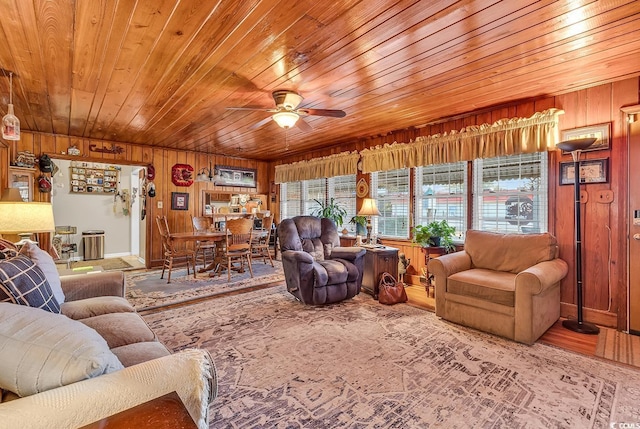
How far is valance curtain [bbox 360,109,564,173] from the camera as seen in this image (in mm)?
3338

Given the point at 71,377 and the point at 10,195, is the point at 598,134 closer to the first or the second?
the point at 71,377

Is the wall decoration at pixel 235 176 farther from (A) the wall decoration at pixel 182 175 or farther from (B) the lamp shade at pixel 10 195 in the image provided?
(B) the lamp shade at pixel 10 195

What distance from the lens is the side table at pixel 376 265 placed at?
158 inches

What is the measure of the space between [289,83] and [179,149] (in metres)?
4.13

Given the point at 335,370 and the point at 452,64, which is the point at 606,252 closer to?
the point at 452,64

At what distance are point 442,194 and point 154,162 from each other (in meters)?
5.28

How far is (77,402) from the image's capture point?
81 centimetres

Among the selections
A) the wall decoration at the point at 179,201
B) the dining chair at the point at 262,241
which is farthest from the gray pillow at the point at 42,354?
the wall decoration at the point at 179,201

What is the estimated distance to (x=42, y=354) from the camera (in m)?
0.87

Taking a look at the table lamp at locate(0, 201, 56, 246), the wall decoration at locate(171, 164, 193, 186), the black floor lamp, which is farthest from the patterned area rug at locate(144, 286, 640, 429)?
the wall decoration at locate(171, 164, 193, 186)

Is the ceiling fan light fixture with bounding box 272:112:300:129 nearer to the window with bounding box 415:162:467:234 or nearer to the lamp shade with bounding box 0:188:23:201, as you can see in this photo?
the window with bounding box 415:162:467:234

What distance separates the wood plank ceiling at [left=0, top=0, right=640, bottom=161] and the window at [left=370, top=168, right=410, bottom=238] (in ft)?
4.09

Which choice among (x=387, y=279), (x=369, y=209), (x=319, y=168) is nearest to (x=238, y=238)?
(x=319, y=168)

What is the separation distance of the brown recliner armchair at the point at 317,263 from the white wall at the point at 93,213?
535cm
